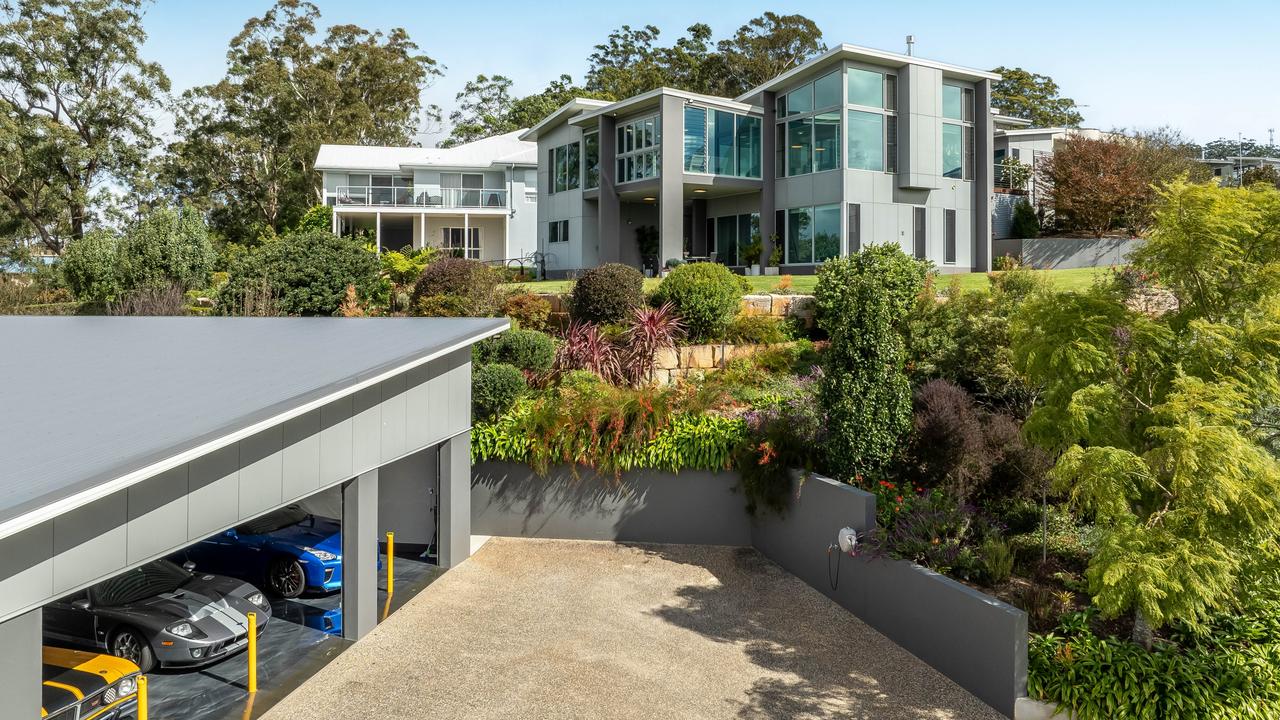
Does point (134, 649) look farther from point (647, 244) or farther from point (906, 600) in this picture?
point (647, 244)

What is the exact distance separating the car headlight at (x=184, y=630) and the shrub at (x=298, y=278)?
1167cm

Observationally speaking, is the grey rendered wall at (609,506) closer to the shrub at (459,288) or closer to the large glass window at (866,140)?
the shrub at (459,288)

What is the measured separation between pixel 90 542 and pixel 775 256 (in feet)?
73.4

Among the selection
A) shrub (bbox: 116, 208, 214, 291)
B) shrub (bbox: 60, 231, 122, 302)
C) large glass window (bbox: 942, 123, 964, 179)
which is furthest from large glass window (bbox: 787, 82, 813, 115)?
shrub (bbox: 60, 231, 122, 302)

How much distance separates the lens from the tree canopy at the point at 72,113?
3631cm

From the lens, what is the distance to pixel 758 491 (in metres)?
12.4

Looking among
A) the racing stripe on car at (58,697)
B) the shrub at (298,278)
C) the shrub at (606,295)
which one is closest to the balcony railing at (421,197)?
the shrub at (298,278)

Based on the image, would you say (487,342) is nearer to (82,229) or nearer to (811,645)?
(811,645)

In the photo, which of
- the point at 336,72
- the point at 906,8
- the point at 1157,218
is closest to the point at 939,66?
the point at 906,8

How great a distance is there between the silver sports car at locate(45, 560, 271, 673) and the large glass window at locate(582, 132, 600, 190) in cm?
2179

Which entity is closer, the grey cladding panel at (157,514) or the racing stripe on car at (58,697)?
the grey cladding panel at (157,514)

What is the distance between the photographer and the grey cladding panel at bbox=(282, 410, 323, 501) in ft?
26.6

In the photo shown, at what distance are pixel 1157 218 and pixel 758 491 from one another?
6.37 meters

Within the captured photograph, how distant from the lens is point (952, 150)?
25.8 metres
